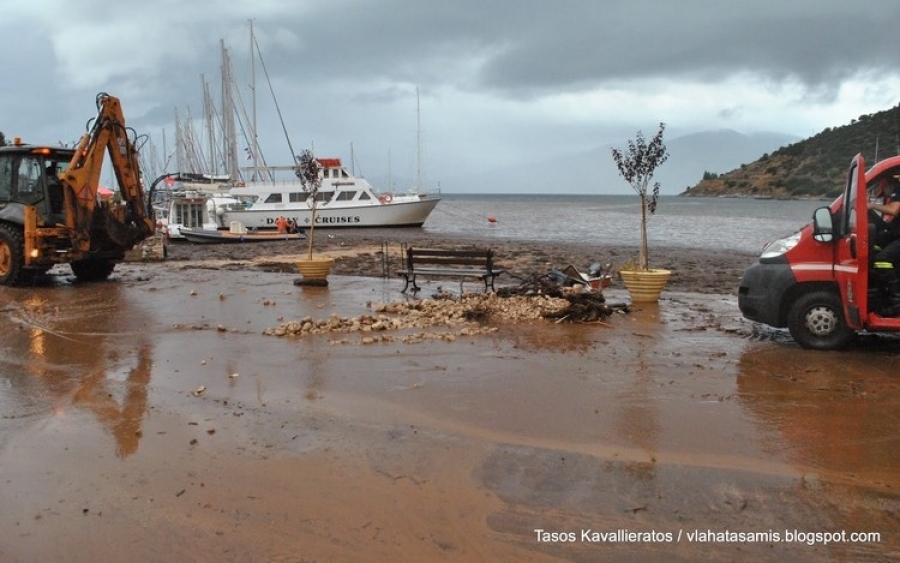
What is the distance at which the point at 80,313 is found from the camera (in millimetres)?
10930

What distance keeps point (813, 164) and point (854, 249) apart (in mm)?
114850

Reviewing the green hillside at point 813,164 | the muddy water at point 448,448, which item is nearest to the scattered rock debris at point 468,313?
the muddy water at point 448,448

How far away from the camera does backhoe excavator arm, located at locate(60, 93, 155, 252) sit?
13.6m

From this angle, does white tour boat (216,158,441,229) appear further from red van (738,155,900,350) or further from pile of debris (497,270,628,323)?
red van (738,155,900,350)

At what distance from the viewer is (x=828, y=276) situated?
24.7 ft

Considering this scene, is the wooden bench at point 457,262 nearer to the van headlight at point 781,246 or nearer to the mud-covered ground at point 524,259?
the mud-covered ground at point 524,259

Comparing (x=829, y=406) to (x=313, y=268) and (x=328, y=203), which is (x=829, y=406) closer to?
(x=313, y=268)

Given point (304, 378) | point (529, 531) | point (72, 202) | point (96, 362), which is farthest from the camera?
point (72, 202)

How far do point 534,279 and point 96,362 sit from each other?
22.5ft

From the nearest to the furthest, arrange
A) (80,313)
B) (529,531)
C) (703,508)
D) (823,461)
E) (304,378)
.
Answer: (529,531) → (703,508) → (823,461) → (304,378) → (80,313)

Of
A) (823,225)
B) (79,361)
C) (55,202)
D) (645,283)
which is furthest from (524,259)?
(79,361)

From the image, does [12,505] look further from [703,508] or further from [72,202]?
[72,202]

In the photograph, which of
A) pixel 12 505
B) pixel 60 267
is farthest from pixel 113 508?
pixel 60 267

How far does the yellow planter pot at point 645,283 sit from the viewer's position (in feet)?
36.6
